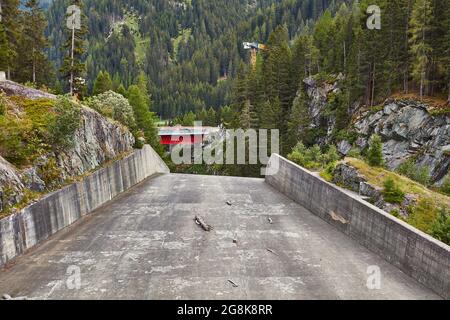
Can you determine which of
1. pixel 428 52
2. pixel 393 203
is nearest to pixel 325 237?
pixel 393 203

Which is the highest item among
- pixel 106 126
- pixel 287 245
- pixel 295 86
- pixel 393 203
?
pixel 295 86

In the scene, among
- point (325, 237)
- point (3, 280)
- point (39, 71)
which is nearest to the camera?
point (3, 280)

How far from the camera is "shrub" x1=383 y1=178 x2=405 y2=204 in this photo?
1995 cm

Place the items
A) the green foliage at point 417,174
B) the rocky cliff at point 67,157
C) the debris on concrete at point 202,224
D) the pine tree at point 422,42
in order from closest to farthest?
the rocky cliff at point 67,157
the debris on concrete at point 202,224
the green foliage at point 417,174
the pine tree at point 422,42

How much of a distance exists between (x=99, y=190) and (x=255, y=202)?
963 centimetres

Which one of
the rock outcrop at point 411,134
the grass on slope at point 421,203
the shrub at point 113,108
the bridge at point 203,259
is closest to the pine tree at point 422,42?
the rock outcrop at point 411,134

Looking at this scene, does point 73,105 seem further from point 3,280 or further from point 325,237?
point 325,237

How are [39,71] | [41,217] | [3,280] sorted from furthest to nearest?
[39,71] < [41,217] < [3,280]

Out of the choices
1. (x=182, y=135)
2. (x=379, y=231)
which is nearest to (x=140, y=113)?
(x=182, y=135)

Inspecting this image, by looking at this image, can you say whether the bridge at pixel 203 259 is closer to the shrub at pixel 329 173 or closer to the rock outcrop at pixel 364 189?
the rock outcrop at pixel 364 189

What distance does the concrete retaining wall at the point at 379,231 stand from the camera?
13531 millimetres

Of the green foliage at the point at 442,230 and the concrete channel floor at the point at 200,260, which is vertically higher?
the green foliage at the point at 442,230

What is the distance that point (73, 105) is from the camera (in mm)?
22750

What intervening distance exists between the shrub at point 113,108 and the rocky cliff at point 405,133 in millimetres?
25476
